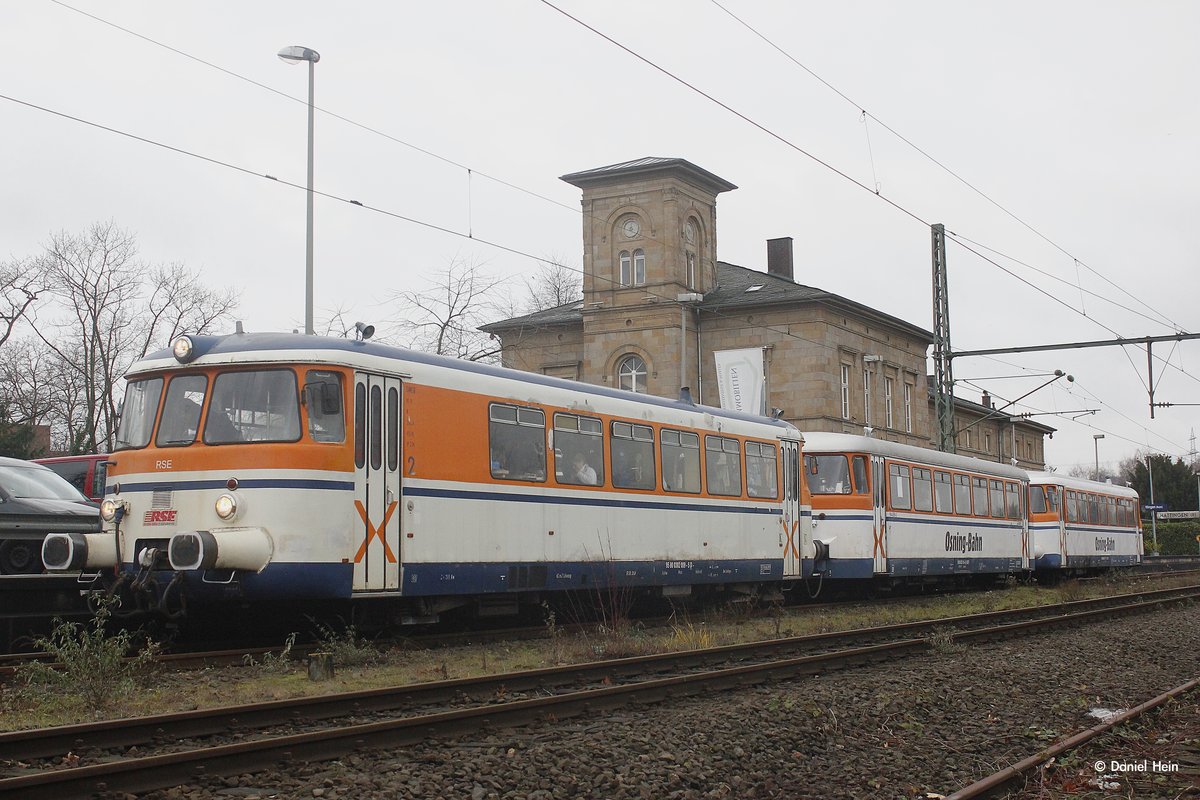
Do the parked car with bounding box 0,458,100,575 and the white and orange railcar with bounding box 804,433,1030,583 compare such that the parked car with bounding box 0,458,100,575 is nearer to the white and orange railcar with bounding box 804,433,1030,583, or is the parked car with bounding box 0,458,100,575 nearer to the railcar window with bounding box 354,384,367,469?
the railcar window with bounding box 354,384,367,469

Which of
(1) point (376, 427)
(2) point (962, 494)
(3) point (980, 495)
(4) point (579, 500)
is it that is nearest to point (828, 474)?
(2) point (962, 494)

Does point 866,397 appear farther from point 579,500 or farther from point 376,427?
point 376,427

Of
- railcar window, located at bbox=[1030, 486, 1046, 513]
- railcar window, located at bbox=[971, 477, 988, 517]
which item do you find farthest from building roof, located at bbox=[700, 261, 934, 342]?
railcar window, located at bbox=[971, 477, 988, 517]

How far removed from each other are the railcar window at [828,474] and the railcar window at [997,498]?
7928 millimetres

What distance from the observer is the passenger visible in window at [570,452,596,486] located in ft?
52.9

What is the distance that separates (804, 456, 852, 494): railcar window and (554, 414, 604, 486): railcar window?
764 centimetres

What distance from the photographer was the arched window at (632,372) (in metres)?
54.1

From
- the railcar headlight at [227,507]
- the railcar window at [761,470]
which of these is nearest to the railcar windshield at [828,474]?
the railcar window at [761,470]

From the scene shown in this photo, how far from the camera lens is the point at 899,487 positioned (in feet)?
80.8

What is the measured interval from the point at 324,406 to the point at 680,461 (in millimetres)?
6797

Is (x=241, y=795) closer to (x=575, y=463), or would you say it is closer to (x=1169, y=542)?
(x=575, y=463)

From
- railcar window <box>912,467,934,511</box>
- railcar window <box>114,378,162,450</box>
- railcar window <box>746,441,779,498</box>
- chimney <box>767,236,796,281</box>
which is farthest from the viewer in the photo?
chimney <box>767,236,796,281</box>

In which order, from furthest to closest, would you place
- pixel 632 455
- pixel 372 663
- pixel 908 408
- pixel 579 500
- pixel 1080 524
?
pixel 908 408 → pixel 1080 524 → pixel 632 455 → pixel 579 500 → pixel 372 663

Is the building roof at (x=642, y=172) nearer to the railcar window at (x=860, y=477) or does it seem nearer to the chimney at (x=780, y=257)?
the chimney at (x=780, y=257)
